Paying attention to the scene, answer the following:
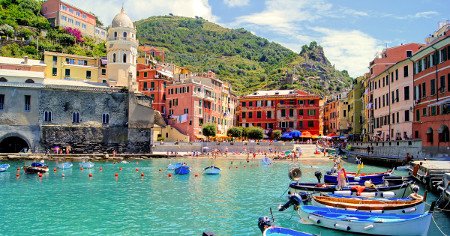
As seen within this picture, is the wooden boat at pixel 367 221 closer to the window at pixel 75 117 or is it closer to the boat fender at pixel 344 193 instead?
the boat fender at pixel 344 193

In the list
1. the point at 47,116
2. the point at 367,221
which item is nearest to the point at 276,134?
the point at 47,116

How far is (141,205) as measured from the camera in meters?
→ 25.2

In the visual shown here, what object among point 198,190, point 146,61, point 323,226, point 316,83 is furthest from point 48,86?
point 316,83

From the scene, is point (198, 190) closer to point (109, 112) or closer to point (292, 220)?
point (292, 220)

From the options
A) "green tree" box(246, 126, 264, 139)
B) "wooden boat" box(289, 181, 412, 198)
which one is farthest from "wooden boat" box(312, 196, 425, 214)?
"green tree" box(246, 126, 264, 139)

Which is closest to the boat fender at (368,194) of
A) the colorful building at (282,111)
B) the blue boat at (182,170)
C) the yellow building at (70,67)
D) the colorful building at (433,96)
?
the colorful building at (433,96)

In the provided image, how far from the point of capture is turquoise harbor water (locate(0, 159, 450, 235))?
63.4 feet

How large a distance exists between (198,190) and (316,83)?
381 feet

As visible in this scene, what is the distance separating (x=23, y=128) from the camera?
61.7 metres

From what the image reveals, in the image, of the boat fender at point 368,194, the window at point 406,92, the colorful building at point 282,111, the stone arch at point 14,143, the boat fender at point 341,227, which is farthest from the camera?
the colorful building at point 282,111

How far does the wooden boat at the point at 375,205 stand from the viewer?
18.4m

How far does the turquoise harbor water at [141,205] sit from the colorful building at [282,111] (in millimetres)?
49837

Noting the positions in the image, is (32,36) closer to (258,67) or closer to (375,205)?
(375,205)

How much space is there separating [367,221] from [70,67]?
73979 mm
